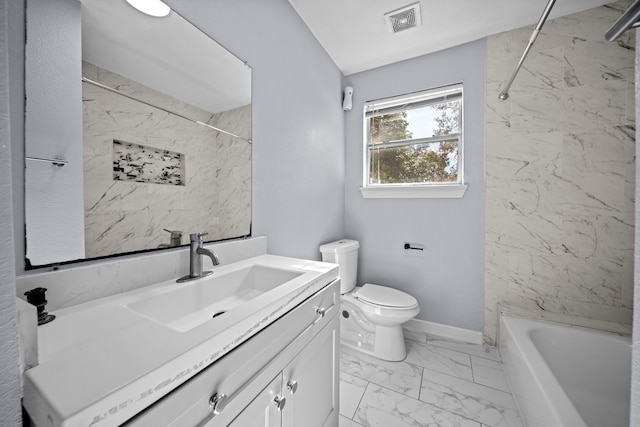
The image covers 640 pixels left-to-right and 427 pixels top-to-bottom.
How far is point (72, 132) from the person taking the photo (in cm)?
69

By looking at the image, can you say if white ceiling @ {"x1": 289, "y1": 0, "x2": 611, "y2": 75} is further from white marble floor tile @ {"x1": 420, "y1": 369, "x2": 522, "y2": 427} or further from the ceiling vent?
white marble floor tile @ {"x1": 420, "y1": 369, "x2": 522, "y2": 427}

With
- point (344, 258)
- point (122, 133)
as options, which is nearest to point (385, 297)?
point (344, 258)

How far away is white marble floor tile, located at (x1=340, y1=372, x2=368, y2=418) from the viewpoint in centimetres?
133

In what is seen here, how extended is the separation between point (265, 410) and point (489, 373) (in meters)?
1.69

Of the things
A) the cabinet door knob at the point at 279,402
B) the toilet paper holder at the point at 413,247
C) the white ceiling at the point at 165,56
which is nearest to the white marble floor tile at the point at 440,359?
the toilet paper holder at the point at 413,247

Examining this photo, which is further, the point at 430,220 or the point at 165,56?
the point at 430,220

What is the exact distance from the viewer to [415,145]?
2.21 metres

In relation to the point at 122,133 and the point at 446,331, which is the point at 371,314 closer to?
the point at 446,331

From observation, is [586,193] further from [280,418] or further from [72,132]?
[72,132]

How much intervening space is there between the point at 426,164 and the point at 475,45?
1.00 m

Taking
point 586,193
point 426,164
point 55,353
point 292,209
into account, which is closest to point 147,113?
point 55,353

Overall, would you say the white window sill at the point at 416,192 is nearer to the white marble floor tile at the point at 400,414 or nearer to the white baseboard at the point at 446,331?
the white baseboard at the point at 446,331

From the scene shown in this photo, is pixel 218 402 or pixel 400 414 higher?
pixel 218 402

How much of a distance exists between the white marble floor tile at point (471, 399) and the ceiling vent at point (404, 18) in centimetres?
252
